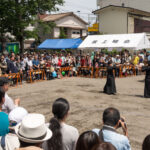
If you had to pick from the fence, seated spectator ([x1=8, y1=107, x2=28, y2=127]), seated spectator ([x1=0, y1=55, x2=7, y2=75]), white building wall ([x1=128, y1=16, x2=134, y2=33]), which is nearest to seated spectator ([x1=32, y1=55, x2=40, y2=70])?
the fence

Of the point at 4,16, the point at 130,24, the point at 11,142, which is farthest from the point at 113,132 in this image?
the point at 130,24

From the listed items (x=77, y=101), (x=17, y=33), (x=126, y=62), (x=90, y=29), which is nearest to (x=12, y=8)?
(x=17, y=33)

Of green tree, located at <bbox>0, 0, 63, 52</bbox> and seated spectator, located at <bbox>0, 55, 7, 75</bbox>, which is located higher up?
green tree, located at <bbox>0, 0, 63, 52</bbox>

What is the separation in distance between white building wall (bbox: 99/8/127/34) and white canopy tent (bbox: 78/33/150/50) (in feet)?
32.0

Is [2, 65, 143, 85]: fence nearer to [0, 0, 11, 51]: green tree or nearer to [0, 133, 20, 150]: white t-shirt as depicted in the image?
[0, 0, 11, 51]: green tree

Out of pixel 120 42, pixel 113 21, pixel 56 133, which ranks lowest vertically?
pixel 56 133

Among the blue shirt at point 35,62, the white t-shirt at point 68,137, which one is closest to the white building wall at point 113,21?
the blue shirt at point 35,62

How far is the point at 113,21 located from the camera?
3130cm

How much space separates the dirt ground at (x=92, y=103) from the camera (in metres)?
7.10

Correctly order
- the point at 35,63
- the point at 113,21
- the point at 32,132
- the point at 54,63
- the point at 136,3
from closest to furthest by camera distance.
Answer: the point at 32,132 < the point at 35,63 < the point at 54,63 < the point at 113,21 < the point at 136,3

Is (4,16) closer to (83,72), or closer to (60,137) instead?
(83,72)

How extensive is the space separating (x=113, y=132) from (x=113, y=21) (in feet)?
97.6

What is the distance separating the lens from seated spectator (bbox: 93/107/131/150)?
302 centimetres

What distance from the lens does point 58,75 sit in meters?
17.8
